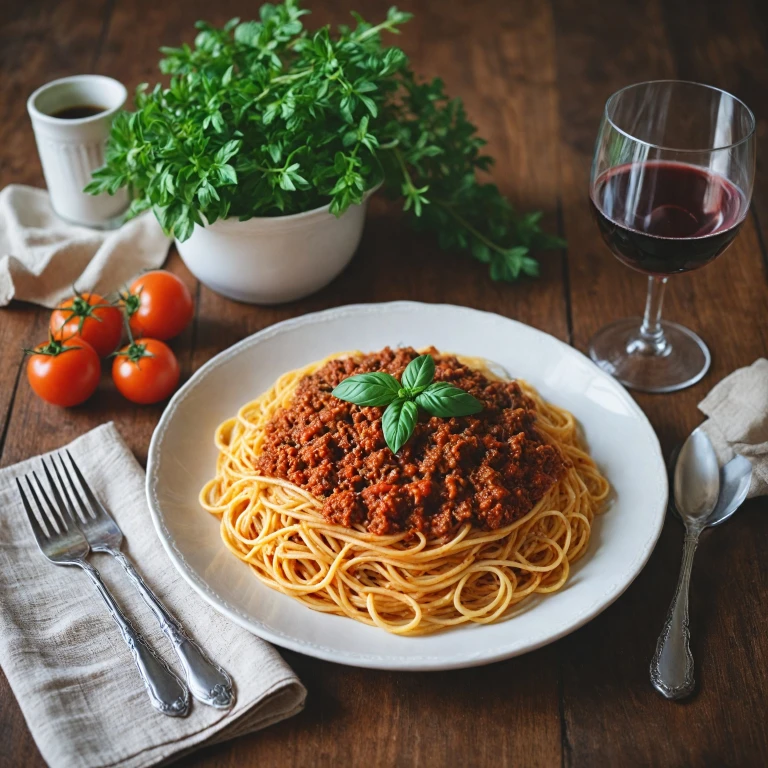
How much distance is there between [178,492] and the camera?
3020 millimetres

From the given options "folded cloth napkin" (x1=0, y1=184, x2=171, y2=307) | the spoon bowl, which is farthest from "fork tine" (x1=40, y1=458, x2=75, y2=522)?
the spoon bowl

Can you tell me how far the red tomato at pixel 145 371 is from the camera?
348 cm

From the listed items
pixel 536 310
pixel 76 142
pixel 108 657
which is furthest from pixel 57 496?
pixel 536 310

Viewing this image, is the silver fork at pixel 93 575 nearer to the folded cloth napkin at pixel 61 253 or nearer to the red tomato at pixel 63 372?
the red tomato at pixel 63 372

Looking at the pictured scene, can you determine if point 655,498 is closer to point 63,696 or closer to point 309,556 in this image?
point 309,556

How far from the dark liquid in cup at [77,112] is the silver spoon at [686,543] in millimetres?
3053

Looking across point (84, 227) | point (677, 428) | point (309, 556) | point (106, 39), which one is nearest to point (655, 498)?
point (677, 428)

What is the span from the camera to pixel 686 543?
2871 millimetres

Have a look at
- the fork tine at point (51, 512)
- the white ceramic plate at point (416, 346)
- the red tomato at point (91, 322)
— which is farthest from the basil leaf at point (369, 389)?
the red tomato at point (91, 322)

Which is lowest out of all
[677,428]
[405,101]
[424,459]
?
[677,428]

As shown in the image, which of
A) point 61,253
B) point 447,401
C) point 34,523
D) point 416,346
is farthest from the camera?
point 61,253

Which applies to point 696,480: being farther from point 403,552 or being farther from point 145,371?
point 145,371

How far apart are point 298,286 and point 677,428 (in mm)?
1673

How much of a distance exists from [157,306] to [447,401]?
4.91 ft
